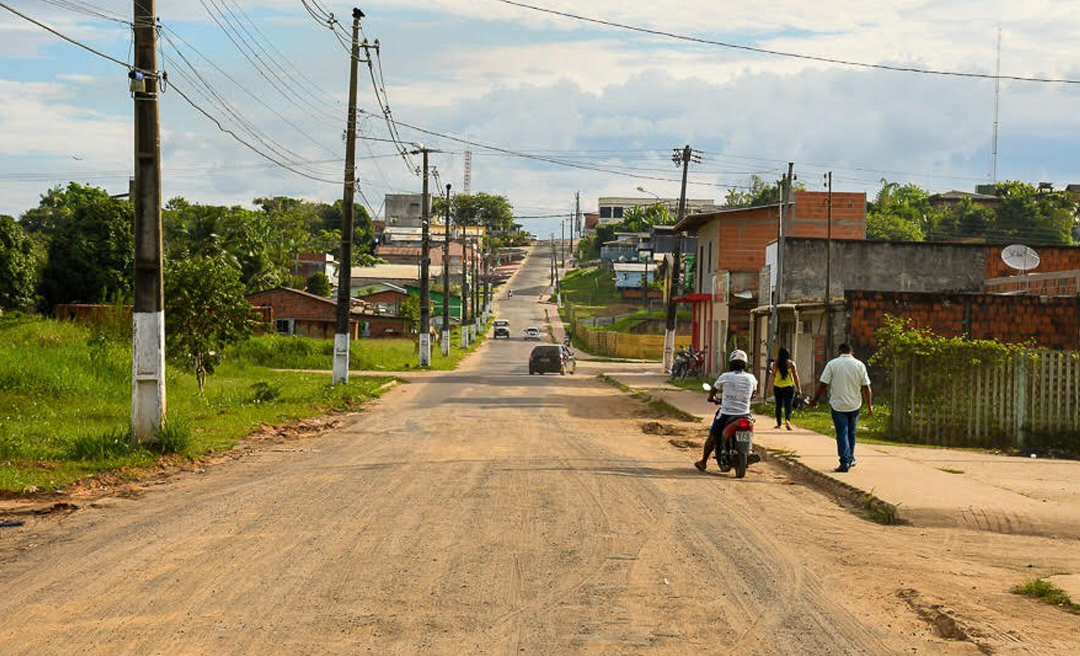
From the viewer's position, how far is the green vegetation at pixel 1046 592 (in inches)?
343

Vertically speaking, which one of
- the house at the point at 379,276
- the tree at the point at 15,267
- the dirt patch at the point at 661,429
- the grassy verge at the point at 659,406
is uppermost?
the house at the point at 379,276

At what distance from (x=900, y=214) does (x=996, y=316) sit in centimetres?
10357

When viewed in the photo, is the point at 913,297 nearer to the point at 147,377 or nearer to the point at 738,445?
the point at 738,445

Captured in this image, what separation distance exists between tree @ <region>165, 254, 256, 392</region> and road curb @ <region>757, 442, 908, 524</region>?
55.8 ft

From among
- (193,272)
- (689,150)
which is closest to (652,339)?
(689,150)

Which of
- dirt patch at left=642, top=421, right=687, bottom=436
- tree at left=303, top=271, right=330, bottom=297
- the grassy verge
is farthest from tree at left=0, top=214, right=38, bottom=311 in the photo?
tree at left=303, top=271, right=330, bottom=297

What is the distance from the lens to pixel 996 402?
2153cm

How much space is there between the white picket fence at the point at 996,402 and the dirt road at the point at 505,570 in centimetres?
708

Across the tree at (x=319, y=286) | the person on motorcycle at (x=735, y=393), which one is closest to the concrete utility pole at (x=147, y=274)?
the person on motorcycle at (x=735, y=393)

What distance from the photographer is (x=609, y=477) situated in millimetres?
15289

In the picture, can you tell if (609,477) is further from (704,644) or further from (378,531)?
(704,644)

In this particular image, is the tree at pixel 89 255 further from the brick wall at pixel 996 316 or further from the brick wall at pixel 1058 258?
the brick wall at pixel 1058 258

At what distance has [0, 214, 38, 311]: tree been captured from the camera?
52938 millimetres

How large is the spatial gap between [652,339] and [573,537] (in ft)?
248
